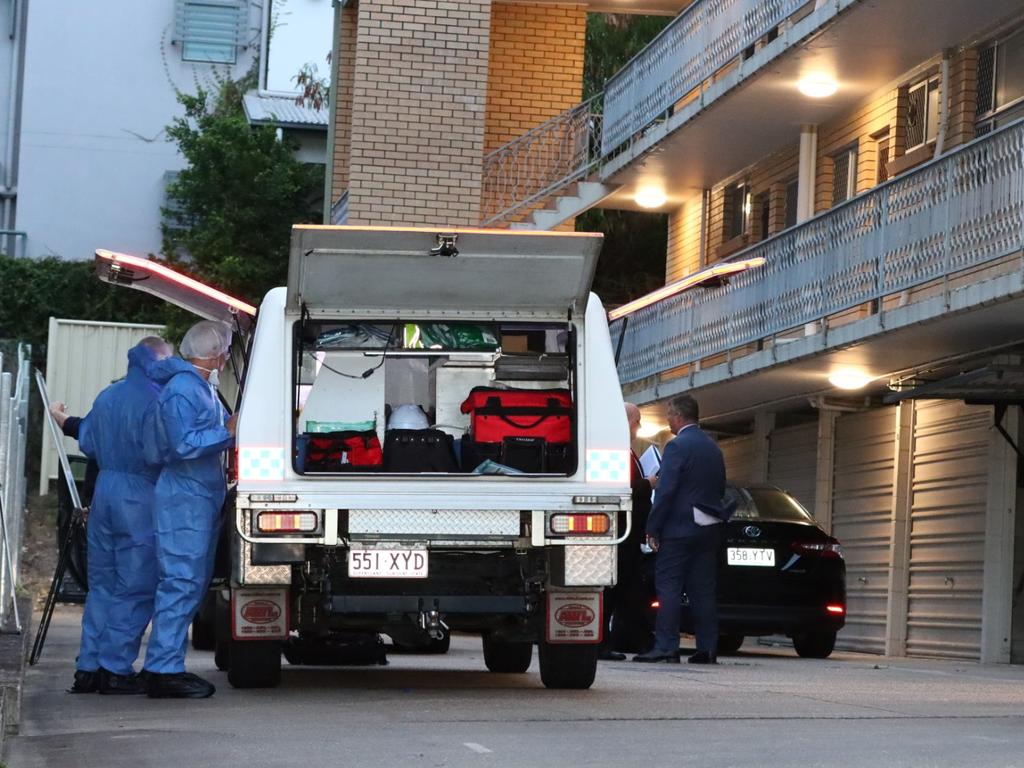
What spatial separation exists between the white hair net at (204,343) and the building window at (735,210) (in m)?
16.6

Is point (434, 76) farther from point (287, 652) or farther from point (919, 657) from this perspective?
point (287, 652)

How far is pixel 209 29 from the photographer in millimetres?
46531

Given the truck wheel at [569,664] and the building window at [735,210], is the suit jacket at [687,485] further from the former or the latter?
the building window at [735,210]

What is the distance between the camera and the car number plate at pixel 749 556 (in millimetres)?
16328

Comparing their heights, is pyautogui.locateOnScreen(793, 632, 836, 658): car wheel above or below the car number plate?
below

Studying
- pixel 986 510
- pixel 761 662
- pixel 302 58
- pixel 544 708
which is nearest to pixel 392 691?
pixel 544 708

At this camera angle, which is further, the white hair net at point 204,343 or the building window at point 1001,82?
the building window at point 1001,82

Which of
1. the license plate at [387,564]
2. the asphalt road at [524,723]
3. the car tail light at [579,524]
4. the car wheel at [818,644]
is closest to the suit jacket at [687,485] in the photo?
the asphalt road at [524,723]

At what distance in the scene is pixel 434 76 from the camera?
26.4 m

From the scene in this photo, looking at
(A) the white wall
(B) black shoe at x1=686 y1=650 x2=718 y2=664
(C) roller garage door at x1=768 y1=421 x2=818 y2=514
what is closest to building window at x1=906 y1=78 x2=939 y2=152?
(C) roller garage door at x1=768 y1=421 x2=818 y2=514

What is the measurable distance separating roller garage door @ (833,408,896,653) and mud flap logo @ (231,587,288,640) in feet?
36.5

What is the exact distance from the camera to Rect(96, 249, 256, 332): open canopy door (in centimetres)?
1074

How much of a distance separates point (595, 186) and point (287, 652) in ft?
48.6

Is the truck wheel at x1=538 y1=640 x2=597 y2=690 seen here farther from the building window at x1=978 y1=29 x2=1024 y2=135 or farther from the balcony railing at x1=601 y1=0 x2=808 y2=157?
the balcony railing at x1=601 y1=0 x2=808 y2=157
